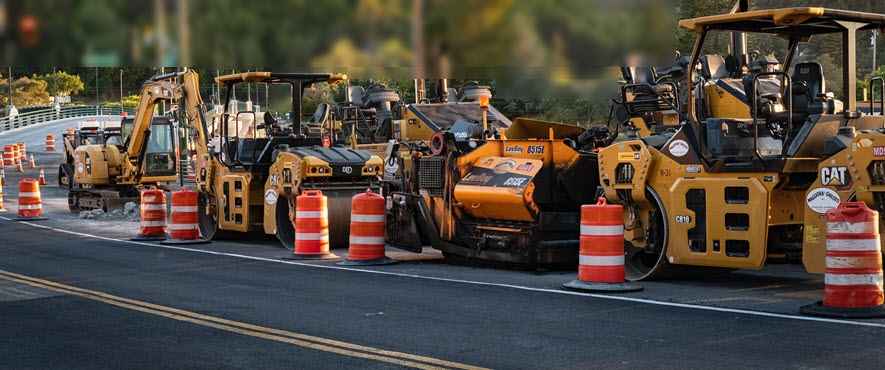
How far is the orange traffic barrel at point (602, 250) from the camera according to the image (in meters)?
12.5

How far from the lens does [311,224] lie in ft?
56.5

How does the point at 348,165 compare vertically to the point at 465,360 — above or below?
above

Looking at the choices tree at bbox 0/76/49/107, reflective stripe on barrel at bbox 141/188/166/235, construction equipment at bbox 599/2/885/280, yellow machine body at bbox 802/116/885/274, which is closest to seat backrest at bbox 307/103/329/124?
reflective stripe on barrel at bbox 141/188/166/235

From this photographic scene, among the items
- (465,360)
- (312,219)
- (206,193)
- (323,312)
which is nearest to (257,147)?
(206,193)

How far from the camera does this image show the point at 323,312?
11500 millimetres

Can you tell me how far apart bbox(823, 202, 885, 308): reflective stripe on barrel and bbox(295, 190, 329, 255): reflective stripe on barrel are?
8.54 m

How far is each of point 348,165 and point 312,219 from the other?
3292mm

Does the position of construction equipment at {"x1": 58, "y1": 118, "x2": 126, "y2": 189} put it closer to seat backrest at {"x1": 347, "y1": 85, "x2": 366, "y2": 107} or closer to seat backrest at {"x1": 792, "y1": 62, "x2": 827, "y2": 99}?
seat backrest at {"x1": 347, "y1": 85, "x2": 366, "y2": 107}

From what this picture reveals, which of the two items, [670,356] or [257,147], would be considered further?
[257,147]

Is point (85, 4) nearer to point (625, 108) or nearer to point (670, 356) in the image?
point (670, 356)

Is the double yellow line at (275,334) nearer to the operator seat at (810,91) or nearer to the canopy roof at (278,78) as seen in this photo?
the operator seat at (810,91)

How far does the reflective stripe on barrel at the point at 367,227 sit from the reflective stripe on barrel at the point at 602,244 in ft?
14.1

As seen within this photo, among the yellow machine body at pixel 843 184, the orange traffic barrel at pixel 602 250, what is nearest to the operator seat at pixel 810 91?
the yellow machine body at pixel 843 184

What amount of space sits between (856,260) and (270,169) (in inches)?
487
